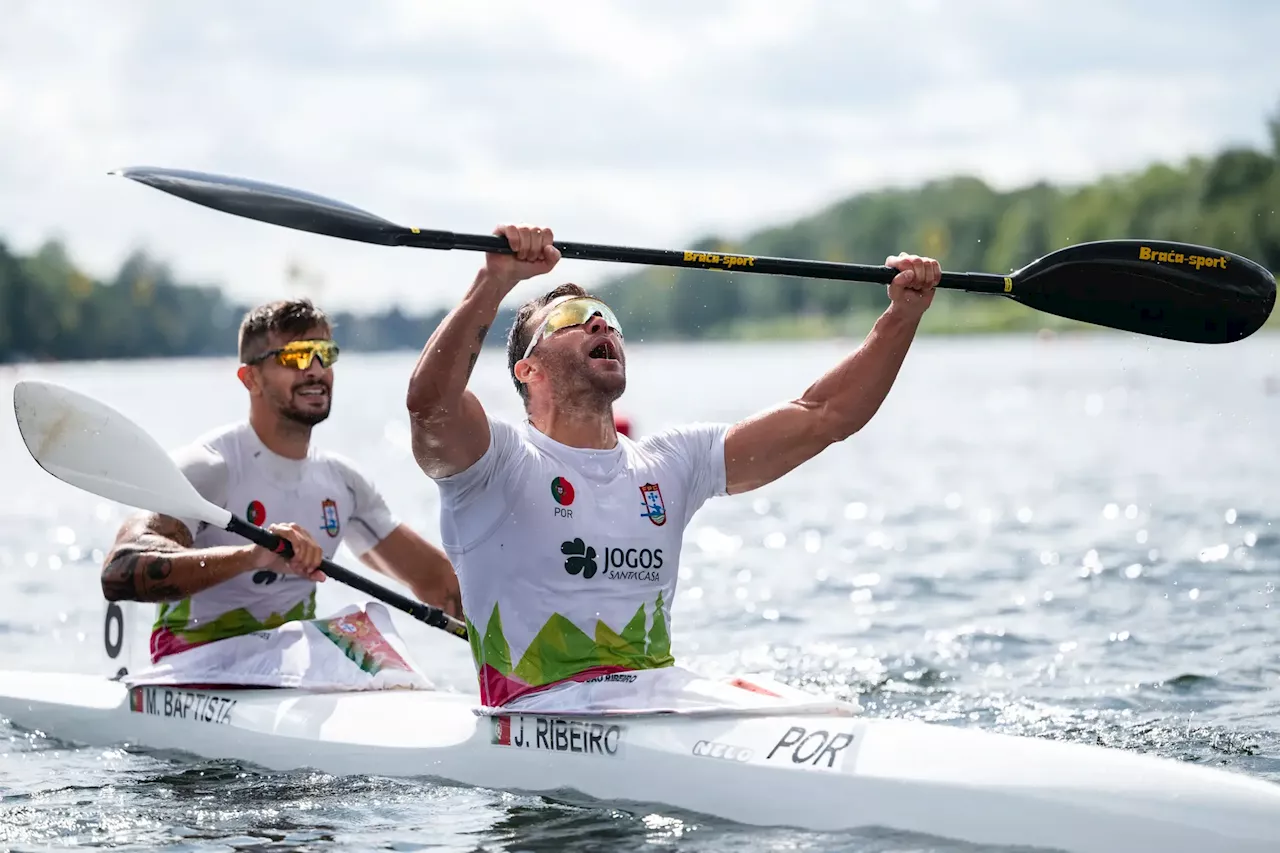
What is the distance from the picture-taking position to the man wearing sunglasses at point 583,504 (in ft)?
16.8

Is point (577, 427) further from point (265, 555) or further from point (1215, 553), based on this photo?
point (1215, 553)

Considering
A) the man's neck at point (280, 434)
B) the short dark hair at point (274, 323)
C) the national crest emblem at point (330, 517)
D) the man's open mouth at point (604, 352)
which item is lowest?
the national crest emblem at point (330, 517)

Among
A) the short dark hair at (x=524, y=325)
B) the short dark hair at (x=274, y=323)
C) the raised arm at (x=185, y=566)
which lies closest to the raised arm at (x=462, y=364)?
the short dark hair at (x=524, y=325)

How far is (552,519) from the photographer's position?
512cm

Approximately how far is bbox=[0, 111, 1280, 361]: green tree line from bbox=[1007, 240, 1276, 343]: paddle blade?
134 inches

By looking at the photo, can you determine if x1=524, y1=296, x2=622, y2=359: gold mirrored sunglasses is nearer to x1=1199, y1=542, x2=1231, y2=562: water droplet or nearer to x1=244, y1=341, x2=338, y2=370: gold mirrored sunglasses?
x1=244, y1=341, x2=338, y2=370: gold mirrored sunglasses

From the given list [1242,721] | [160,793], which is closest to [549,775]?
[160,793]

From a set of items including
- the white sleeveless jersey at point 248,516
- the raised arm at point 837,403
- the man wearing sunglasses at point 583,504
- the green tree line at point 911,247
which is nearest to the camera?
the man wearing sunglasses at point 583,504

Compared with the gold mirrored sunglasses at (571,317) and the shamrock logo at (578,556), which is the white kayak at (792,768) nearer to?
the shamrock logo at (578,556)

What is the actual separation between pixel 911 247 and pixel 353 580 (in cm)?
13176

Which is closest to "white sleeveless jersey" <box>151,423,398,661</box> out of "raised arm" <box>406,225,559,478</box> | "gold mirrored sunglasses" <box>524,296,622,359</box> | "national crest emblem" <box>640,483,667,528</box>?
"gold mirrored sunglasses" <box>524,296,622,359</box>

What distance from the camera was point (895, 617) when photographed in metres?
10.8

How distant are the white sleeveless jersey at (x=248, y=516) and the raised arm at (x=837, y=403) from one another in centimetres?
215

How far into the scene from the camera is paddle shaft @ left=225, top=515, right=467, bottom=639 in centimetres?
614
